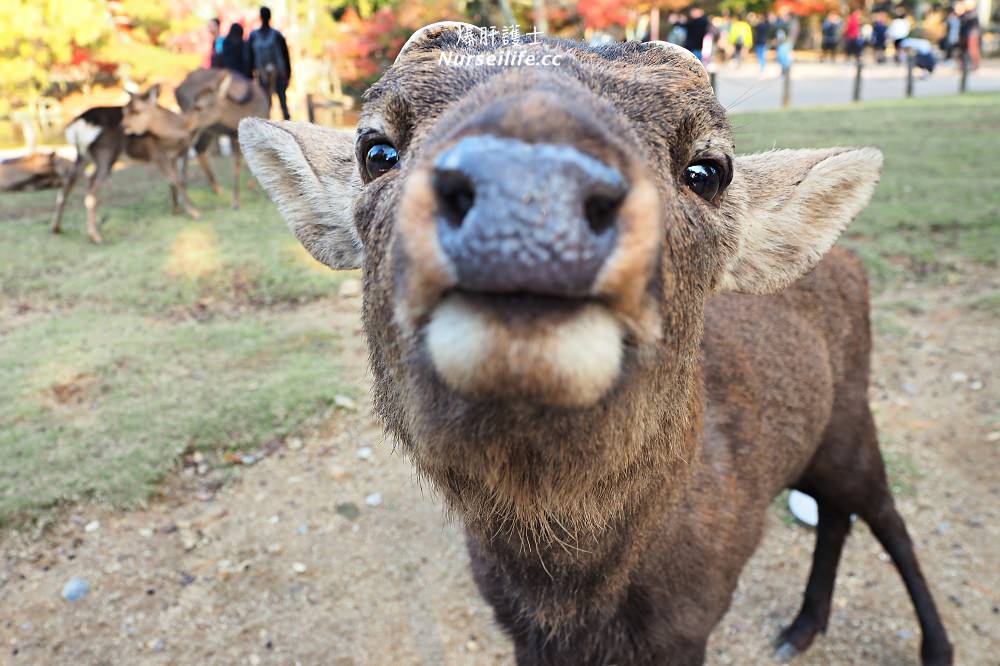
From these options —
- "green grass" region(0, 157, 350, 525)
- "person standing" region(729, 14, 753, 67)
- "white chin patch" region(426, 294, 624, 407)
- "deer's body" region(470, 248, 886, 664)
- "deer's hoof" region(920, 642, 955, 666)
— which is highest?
"person standing" region(729, 14, 753, 67)

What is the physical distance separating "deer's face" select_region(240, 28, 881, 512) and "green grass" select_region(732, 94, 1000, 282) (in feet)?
4.60

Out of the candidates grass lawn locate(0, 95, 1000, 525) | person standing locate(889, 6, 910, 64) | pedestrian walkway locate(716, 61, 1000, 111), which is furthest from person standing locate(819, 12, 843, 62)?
grass lawn locate(0, 95, 1000, 525)

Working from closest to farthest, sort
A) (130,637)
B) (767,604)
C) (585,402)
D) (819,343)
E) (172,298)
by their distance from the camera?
(585,402) → (819,343) → (130,637) → (767,604) → (172,298)

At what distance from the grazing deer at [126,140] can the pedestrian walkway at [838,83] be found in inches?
553

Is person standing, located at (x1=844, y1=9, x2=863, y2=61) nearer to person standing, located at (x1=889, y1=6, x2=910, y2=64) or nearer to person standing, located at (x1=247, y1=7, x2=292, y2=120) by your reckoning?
person standing, located at (x1=889, y1=6, x2=910, y2=64)

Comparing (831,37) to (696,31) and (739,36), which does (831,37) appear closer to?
(739,36)

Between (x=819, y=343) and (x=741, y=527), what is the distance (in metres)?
1.19

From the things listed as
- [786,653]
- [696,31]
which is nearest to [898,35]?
[696,31]

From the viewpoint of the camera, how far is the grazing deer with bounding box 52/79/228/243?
11.6 meters

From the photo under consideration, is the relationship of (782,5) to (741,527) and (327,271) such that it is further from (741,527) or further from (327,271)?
(741,527)

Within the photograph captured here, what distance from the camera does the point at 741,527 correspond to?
305 centimetres

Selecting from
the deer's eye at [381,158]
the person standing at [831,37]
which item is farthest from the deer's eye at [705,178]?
the person standing at [831,37]

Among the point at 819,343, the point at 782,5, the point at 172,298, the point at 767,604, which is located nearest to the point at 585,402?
the point at 819,343

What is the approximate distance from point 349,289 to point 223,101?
23.6ft
